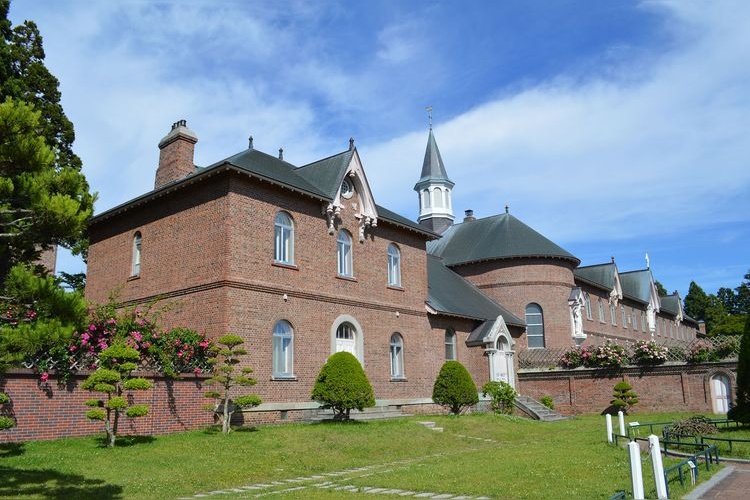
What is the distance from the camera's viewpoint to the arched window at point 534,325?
119 feet

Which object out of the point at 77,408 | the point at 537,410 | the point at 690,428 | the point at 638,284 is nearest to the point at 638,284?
the point at 638,284

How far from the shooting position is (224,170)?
64.8 feet

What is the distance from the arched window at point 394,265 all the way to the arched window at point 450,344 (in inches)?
173

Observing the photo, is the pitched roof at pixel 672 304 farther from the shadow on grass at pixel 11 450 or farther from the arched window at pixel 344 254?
the shadow on grass at pixel 11 450

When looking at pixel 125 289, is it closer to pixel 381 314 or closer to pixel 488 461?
pixel 381 314

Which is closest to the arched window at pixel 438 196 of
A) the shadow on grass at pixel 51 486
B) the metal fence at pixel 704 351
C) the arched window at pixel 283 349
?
the metal fence at pixel 704 351

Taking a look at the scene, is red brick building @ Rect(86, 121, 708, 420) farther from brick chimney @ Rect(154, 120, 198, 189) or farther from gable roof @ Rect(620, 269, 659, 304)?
gable roof @ Rect(620, 269, 659, 304)

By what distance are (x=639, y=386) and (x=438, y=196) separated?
2231cm

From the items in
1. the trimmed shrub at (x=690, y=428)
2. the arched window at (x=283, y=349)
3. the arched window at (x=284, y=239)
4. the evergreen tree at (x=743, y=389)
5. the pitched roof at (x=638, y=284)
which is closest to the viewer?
the trimmed shrub at (x=690, y=428)

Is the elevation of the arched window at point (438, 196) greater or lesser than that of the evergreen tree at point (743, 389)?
greater

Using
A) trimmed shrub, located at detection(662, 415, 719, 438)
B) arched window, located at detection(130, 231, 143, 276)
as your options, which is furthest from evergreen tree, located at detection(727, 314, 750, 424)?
arched window, located at detection(130, 231, 143, 276)

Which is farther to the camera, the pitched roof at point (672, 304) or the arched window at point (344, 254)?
the pitched roof at point (672, 304)

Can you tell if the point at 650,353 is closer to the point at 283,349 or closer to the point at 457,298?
the point at 457,298

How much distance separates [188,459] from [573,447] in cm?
930
